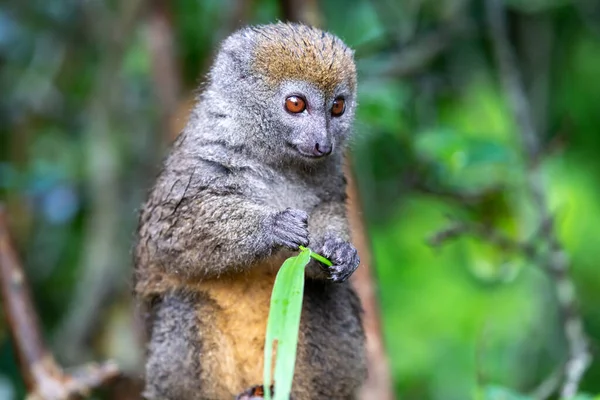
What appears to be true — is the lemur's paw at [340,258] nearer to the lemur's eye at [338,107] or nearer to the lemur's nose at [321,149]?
the lemur's nose at [321,149]

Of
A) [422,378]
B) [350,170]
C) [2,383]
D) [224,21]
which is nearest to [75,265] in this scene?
[2,383]

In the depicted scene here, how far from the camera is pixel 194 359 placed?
391cm

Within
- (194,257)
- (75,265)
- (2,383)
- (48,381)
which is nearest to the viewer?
(194,257)

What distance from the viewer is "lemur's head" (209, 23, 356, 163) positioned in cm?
377

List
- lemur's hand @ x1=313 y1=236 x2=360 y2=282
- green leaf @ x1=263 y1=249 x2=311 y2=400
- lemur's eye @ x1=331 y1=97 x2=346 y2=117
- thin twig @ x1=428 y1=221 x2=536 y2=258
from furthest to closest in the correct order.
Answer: thin twig @ x1=428 y1=221 x2=536 y2=258
lemur's eye @ x1=331 y1=97 x2=346 y2=117
lemur's hand @ x1=313 y1=236 x2=360 y2=282
green leaf @ x1=263 y1=249 x2=311 y2=400

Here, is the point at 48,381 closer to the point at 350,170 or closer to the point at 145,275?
the point at 145,275

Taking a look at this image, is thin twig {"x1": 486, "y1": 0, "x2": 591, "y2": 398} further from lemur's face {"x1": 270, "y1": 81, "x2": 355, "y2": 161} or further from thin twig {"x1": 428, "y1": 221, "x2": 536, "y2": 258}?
lemur's face {"x1": 270, "y1": 81, "x2": 355, "y2": 161}

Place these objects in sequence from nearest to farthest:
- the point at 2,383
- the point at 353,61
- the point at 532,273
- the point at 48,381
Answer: the point at 353,61 → the point at 48,381 → the point at 2,383 → the point at 532,273

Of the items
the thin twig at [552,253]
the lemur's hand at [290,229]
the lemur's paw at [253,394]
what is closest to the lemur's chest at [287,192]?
the lemur's hand at [290,229]

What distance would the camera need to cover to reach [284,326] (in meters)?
2.59

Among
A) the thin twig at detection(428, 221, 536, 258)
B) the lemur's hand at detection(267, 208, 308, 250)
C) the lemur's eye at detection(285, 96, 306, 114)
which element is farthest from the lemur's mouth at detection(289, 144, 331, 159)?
the thin twig at detection(428, 221, 536, 258)

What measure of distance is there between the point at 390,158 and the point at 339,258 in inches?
172

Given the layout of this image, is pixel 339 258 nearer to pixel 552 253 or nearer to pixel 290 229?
pixel 290 229

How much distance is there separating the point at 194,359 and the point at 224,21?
143 inches
